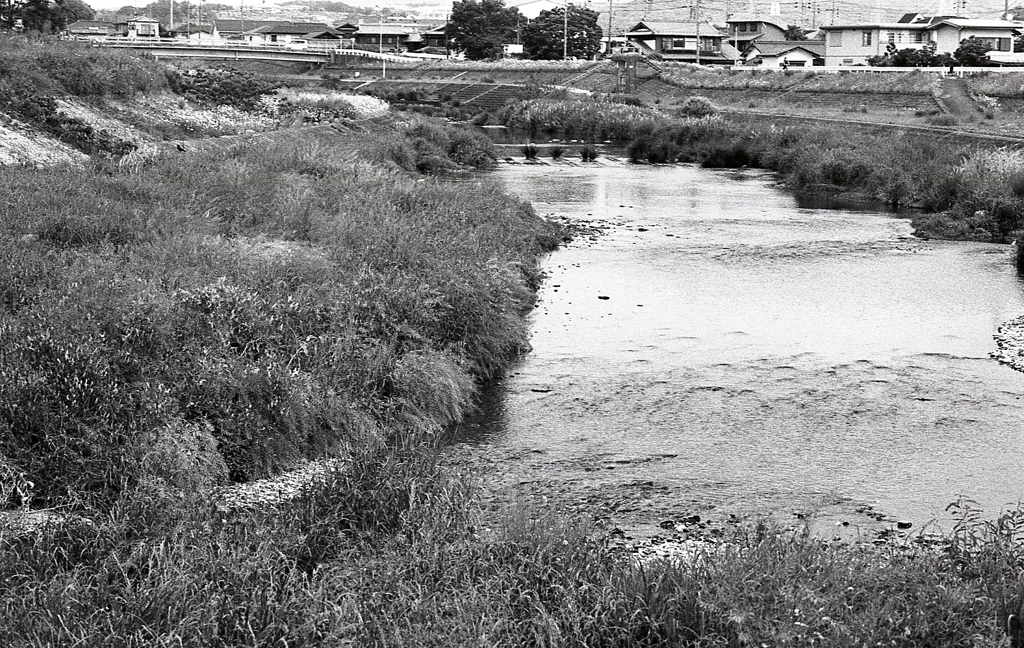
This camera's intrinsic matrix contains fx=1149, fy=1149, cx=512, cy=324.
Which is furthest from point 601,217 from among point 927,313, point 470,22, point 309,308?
Answer: point 470,22

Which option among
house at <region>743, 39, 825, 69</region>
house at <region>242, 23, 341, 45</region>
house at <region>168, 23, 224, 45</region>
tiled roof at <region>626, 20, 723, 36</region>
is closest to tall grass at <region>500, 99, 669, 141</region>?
house at <region>743, 39, 825, 69</region>

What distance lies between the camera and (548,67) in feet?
299

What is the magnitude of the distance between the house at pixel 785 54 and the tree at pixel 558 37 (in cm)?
1510

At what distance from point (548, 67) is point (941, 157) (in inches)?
2288

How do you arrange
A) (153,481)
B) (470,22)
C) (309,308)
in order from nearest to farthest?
1. (153,481)
2. (309,308)
3. (470,22)

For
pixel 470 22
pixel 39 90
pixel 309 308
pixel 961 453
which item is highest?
pixel 470 22

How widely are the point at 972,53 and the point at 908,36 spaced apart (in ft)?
54.6

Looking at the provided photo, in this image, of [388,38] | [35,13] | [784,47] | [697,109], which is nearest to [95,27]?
[388,38]

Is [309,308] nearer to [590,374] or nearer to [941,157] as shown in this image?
[590,374]

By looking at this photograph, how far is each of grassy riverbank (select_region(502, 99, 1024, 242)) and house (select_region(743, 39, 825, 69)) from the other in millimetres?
36369

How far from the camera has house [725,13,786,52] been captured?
12075 cm

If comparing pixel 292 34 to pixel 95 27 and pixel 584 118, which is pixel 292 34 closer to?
pixel 95 27

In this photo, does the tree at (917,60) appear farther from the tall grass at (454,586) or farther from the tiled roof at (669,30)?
the tall grass at (454,586)

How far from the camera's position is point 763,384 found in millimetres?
14883
